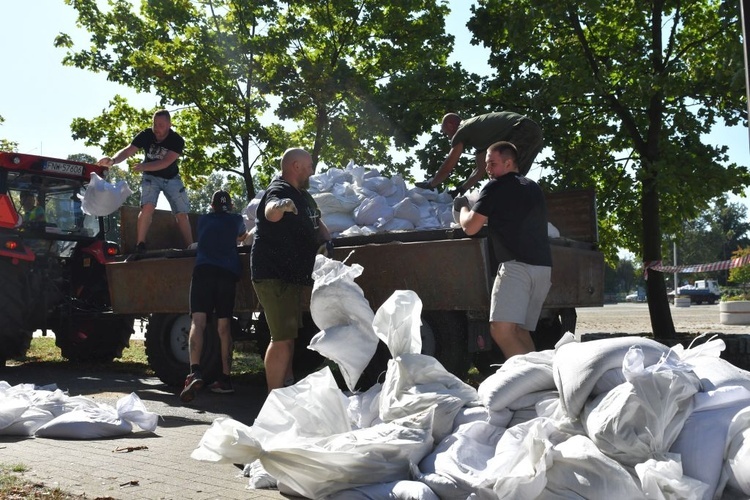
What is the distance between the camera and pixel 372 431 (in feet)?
14.2

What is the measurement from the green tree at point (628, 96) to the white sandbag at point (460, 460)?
1064cm

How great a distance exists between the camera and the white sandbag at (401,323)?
477 centimetres

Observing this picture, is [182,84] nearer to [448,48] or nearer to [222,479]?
[448,48]

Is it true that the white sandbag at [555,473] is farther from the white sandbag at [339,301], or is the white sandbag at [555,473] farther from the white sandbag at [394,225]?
the white sandbag at [394,225]

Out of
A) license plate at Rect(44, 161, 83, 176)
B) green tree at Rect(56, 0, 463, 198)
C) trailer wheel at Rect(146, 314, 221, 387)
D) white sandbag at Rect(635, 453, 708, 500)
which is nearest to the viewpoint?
white sandbag at Rect(635, 453, 708, 500)

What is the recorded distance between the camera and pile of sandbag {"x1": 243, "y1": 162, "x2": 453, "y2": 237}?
798 centimetres

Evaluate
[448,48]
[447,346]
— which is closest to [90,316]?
[447,346]

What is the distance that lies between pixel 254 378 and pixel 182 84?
10.6 metres

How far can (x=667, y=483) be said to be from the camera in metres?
3.33

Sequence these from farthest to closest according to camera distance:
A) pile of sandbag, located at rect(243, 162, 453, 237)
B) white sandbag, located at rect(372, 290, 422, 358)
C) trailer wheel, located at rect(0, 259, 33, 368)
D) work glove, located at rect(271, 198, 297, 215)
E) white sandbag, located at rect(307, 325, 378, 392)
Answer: trailer wheel, located at rect(0, 259, 33, 368)
pile of sandbag, located at rect(243, 162, 453, 237)
work glove, located at rect(271, 198, 297, 215)
white sandbag, located at rect(307, 325, 378, 392)
white sandbag, located at rect(372, 290, 422, 358)

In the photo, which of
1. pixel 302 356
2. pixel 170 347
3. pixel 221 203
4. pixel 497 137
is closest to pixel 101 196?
pixel 170 347

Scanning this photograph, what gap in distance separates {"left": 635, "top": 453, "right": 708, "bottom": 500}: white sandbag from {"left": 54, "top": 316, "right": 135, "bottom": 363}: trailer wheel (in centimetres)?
889

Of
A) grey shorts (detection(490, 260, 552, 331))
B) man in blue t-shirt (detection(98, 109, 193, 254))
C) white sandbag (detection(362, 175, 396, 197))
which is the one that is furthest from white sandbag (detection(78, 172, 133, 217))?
grey shorts (detection(490, 260, 552, 331))

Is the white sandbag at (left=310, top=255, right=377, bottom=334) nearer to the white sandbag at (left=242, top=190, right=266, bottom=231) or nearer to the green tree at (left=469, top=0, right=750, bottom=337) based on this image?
the white sandbag at (left=242, top=190, right=266, bottom=231)
